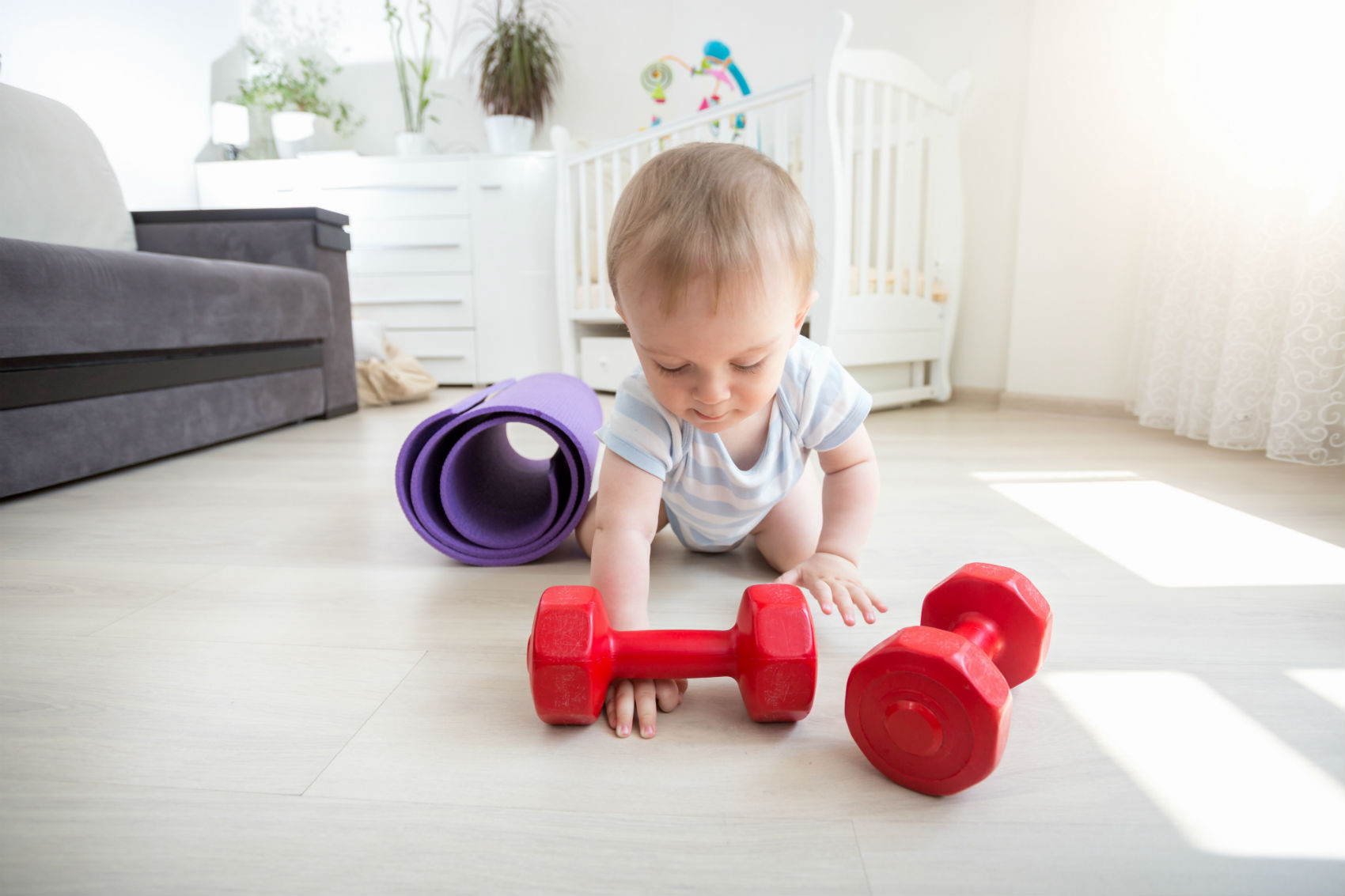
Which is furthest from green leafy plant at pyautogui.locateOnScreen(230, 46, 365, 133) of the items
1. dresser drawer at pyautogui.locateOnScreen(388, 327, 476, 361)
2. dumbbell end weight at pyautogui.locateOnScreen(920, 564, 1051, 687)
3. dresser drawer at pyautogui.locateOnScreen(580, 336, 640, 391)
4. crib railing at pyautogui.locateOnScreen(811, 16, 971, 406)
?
dumbbell end weight at pyautogui.locateOnScreen(920, 564, 1051, 687)

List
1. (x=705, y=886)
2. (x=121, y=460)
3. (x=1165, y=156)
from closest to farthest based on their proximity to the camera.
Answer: (x=705, y=886) < (x=121, y=460) < (x=1165, y=156)

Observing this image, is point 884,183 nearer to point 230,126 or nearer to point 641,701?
point 641,701

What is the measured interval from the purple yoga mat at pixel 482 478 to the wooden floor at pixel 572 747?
0.04 m

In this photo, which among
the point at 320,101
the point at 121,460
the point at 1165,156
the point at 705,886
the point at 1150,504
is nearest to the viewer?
the point at 705,886

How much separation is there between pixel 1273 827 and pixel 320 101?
3.91m

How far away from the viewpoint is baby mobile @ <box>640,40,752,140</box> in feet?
8.07

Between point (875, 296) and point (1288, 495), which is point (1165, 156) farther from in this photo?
point (1288, 495)

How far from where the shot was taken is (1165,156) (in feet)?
6.33

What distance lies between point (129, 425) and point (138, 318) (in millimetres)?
206

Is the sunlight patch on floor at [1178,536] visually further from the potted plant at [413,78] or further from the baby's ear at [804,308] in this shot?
the potted plant at [413,78]

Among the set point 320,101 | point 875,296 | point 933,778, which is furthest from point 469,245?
point 933,778

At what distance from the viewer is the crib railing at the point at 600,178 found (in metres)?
2.40

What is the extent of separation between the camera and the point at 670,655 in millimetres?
566

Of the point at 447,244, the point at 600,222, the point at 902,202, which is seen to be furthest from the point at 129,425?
the point at 902,202
